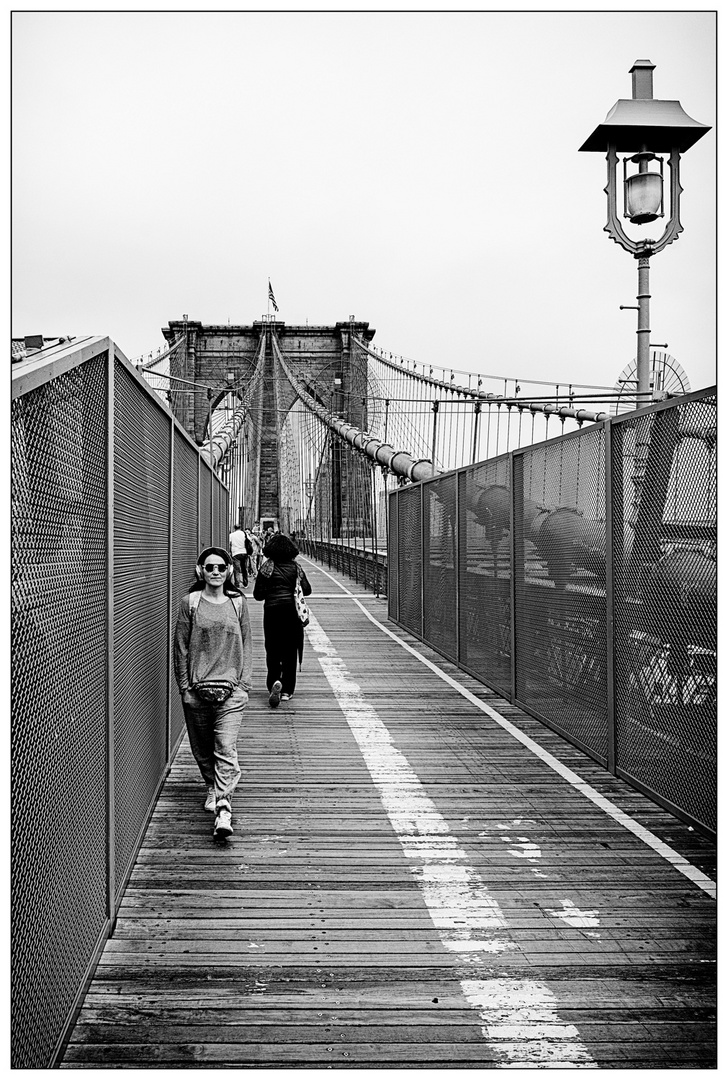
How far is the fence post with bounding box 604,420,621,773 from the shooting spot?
234 inches

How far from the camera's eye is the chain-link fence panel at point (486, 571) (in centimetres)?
855

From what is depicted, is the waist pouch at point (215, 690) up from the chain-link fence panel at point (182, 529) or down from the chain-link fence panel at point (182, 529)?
down

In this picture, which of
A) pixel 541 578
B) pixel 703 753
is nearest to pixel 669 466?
pixel 703 753

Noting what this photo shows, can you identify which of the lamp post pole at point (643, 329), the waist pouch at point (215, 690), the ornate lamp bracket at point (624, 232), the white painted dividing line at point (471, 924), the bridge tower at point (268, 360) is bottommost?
the white painted dividing line at point (471, 924)

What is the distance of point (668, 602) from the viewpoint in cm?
514

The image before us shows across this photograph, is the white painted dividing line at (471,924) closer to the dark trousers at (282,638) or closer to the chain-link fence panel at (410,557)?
the dark trousers at (282,638)

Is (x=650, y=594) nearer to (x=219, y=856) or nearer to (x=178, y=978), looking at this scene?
(x=219, y=856)

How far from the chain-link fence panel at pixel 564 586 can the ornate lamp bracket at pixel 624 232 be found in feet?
6.20

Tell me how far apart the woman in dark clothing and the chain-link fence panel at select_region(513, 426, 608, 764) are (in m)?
1.71

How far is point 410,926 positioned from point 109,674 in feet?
4.57

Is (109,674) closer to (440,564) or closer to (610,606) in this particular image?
(610,606)

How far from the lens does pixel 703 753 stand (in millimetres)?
4738

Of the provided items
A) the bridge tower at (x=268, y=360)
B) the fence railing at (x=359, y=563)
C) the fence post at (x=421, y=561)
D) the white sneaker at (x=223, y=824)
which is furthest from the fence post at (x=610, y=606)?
the bridge tower at (x=268, y=360)

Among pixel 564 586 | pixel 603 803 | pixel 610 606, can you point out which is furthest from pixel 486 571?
pixel 603 803
